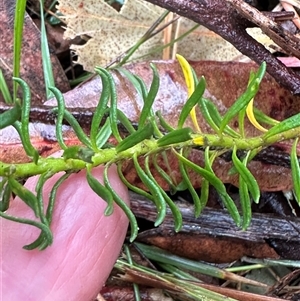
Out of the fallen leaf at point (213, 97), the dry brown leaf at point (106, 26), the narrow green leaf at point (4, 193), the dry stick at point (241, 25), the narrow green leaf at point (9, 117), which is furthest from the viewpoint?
the dry brown leaf at point (106, 26)

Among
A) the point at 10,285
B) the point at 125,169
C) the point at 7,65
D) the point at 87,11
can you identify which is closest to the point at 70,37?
the point at 87,11

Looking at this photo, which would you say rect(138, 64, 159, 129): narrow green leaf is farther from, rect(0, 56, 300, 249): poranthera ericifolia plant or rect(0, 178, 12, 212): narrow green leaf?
rect(0, 178, 12, 212): narrow green leaf

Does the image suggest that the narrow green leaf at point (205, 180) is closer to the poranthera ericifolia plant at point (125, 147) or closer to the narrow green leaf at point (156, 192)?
the poranthera ericifolia plant at point (125, 147)

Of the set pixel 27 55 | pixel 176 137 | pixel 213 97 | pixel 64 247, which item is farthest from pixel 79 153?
pixel 27 55

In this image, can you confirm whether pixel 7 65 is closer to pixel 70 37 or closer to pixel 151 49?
pixel 70 37

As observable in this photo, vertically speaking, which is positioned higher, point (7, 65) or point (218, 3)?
point (218, 3)

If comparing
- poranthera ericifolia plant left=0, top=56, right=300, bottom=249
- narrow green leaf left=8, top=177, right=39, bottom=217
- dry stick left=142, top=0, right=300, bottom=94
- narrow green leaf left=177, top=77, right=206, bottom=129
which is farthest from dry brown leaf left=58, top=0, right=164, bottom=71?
narrow green leaf left=8, top=177, right=39, bottom=217

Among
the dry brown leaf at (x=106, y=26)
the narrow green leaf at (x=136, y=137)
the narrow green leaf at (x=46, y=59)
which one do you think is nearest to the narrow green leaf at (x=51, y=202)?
the narrow green leaf at (x=136, y=137)
